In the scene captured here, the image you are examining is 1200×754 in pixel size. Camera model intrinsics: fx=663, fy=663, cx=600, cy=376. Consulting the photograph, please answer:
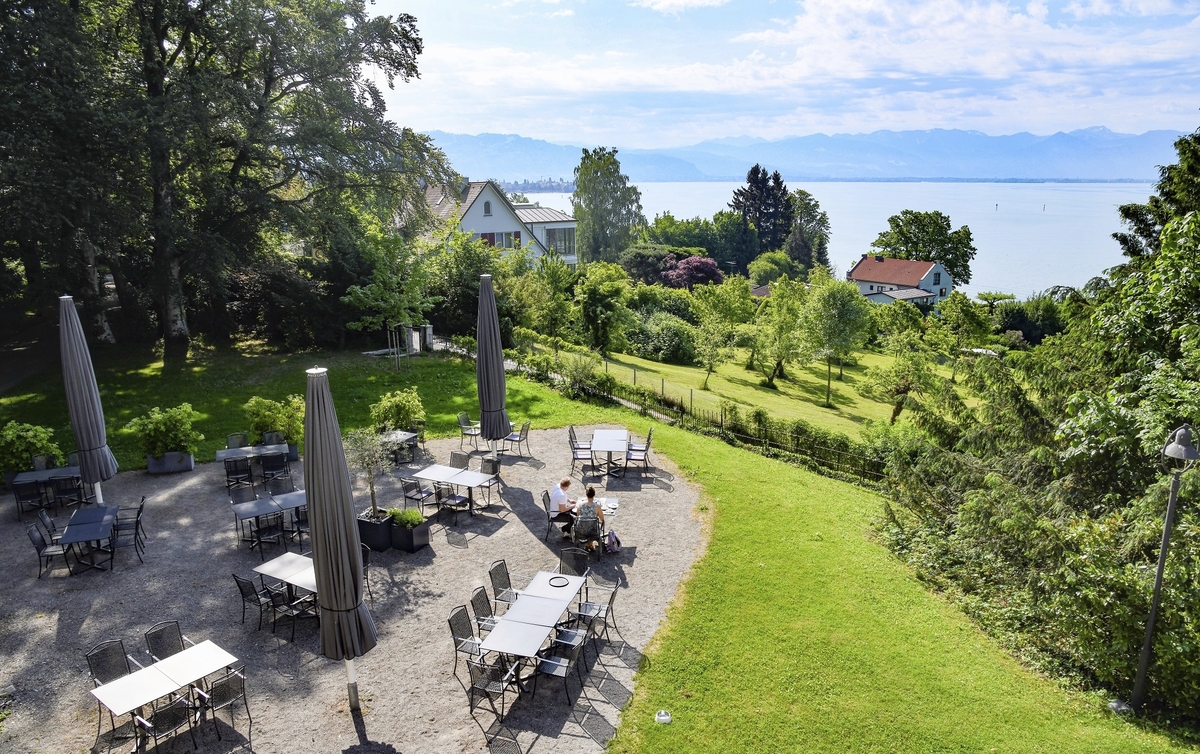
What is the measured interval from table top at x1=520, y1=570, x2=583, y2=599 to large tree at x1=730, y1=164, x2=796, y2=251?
10602 cm

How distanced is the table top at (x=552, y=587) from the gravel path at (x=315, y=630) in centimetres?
104

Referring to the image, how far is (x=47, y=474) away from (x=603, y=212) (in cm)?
6592

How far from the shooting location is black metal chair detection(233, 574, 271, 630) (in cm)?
1004

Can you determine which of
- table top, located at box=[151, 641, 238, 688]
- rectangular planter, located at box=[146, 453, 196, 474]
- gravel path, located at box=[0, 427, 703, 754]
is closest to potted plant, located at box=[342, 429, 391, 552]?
gravel path, located at box=[0, 427, 703, 754]

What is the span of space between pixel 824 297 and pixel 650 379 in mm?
14395

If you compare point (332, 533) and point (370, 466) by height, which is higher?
point (332, 533)

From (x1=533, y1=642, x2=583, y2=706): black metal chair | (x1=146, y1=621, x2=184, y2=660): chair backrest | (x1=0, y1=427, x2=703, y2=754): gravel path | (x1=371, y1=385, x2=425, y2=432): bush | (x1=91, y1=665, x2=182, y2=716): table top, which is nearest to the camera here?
(x1=91, y1=665, x2=182, y2=716): table top

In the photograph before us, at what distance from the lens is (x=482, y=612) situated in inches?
385

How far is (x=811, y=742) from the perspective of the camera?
8.27 metres

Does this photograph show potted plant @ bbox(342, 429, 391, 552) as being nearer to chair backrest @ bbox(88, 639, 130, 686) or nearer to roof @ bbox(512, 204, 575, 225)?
chair backrest @ bbox(88, 639, 130, 686)

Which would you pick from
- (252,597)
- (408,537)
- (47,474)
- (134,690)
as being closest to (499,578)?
(408,537)

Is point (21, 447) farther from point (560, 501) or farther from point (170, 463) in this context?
point (560, 501)

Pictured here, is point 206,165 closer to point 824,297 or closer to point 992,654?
point 992,654

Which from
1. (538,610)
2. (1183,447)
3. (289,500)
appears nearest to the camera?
(1183,447)
